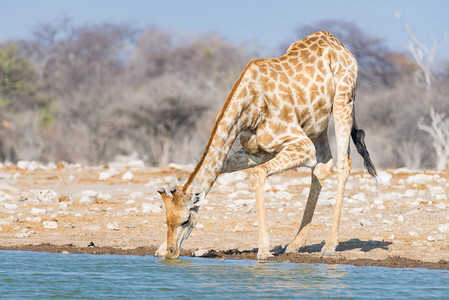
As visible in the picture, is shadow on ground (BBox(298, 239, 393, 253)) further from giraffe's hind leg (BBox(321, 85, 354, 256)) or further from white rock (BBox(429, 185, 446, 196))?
white rock (BBox(429, 185, 446, 196))

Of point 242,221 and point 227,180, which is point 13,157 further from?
point 242,221

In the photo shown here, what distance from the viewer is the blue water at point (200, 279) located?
21.8 ft

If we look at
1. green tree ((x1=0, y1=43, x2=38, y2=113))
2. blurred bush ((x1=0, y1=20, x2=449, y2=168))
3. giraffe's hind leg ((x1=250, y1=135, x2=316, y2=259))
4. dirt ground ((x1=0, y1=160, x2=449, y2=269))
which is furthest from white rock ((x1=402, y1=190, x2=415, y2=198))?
green tree ((x1=0, y1=43, x2=38, y2=113))

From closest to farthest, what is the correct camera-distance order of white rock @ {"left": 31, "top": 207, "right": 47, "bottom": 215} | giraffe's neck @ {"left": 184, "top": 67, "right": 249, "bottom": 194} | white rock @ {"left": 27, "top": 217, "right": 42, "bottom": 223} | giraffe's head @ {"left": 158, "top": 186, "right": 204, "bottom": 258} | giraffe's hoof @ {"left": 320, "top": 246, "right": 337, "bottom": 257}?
giraffe's head @ {"left": 158, "top": 186, "right": 204, "bottom": 258}
giraffe's neck @ {"left": 184, "top": 67, "right": 249, "bottom": 194}
giraffe's hoof @ {"left": 320, "top": 246, "right": 337, "bottom": 257}
white rock @ {"left": 27, "top": 217, "right": 42, "bottom": 223}
white rock @ {"left": 31, "top": 207, "right": 47, "bottom": 215}

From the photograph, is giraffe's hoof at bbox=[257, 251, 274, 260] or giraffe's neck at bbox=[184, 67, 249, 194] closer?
giraffe's neck at bbox=[184, 67, 249, 194]

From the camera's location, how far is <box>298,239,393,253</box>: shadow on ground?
8968mm

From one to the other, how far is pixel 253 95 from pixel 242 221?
352cm

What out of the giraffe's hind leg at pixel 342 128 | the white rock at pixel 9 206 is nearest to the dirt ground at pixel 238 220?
the white rock at pixel 9 206

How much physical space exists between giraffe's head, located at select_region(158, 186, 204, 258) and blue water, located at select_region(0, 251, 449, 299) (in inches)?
9.2

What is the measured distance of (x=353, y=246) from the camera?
9.16 metres

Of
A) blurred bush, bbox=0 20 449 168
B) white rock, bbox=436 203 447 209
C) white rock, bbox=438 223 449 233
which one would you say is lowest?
white rock, bbox=438 223 449 233

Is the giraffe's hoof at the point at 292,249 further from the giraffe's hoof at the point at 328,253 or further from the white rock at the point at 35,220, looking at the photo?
the white rock at the point at 35,220

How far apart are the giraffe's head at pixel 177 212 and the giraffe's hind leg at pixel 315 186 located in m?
1.60

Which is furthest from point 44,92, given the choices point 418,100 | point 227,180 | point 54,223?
point 54,223
